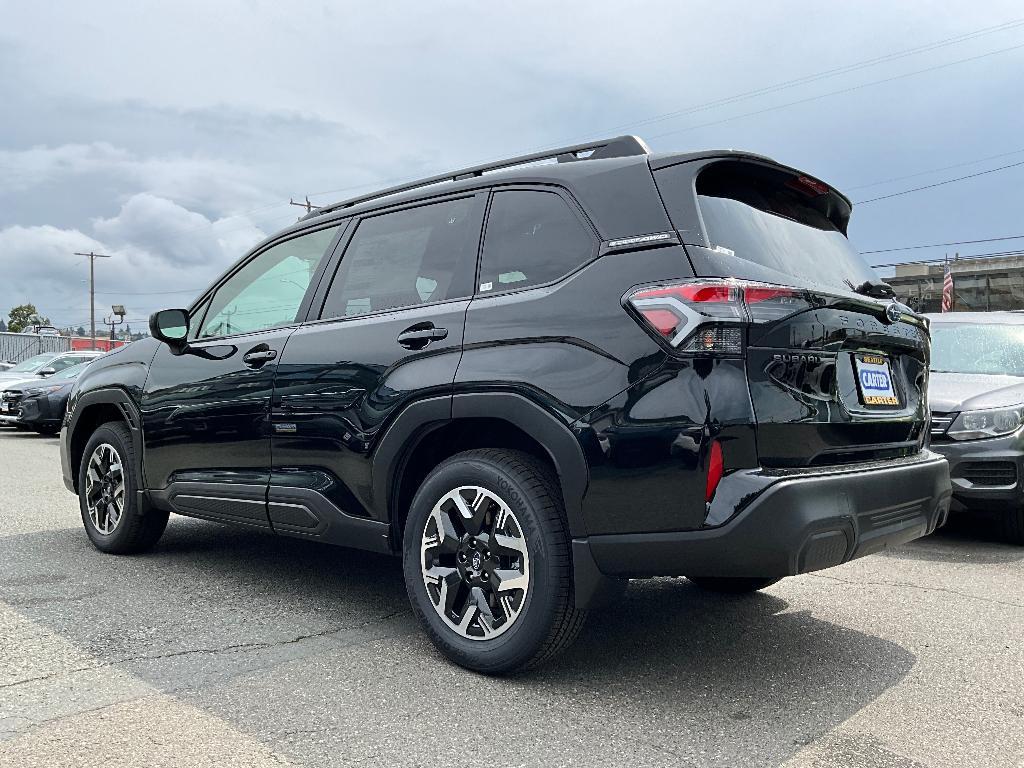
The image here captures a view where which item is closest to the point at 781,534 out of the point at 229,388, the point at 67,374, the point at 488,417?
the point at 488,417

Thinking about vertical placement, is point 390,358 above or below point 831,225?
below

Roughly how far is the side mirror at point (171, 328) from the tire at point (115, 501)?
2.33 ft

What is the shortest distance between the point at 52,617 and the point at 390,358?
6.32ft

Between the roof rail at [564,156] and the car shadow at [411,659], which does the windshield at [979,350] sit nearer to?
the car shadow at [411,659]

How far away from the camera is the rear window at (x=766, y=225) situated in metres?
2.90

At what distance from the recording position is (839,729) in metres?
2.79

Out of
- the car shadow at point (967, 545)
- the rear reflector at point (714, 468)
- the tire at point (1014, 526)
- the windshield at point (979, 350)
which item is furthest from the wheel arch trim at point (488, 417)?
the windshield at point (979, 350)

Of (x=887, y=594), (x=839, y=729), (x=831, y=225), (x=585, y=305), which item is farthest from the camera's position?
(x=887, y=594)

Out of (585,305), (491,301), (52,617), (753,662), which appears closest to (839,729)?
(753,662)

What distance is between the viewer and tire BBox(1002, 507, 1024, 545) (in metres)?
5.83

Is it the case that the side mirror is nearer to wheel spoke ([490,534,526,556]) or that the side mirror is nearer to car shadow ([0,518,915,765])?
car shadow ([0,518,915,765])

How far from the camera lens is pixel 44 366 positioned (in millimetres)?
17828

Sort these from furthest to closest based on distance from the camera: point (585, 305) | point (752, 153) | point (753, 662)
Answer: point (753, 662) → point (752, 153) → point (585, 305)

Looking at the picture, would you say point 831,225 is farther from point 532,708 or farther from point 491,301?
point 532,708
